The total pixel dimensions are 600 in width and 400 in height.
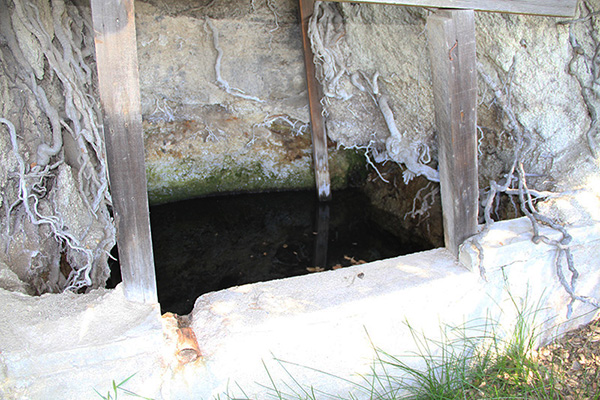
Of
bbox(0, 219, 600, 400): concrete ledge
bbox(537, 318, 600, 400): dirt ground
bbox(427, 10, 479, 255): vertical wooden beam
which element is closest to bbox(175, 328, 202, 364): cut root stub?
bbox(0, 219, 600, 400): concrete ledge

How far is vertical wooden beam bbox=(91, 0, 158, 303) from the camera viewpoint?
1.52 meters

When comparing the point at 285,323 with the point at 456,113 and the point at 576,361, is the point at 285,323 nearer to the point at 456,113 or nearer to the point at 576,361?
the point at 456,113

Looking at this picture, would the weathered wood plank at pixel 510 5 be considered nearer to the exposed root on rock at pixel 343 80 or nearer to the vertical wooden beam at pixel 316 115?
the exposed root on rock at pixel 343 80

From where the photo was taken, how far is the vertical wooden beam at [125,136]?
1.52m

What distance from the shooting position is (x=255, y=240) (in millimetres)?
4215

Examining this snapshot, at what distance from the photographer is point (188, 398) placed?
172cm

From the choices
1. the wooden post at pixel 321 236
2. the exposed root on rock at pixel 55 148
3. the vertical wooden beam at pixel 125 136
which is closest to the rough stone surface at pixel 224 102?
the wooden post at pixel 321 236

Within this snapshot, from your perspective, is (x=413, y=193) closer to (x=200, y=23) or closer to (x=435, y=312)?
(x=435, y=312)

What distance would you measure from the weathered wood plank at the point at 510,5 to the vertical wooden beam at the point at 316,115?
1.84 metres

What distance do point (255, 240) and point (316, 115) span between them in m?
1.40

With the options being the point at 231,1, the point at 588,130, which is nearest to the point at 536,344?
the point at 588,130

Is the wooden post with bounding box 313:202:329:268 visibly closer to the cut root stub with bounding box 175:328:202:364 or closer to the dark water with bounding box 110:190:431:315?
the dark water with bounding box 110:190:431:315

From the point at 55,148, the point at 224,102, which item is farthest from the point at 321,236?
the point at 55,148

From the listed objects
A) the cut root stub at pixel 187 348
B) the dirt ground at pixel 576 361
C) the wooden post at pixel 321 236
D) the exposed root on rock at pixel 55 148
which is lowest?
the dirt ground at pixel 576 361
